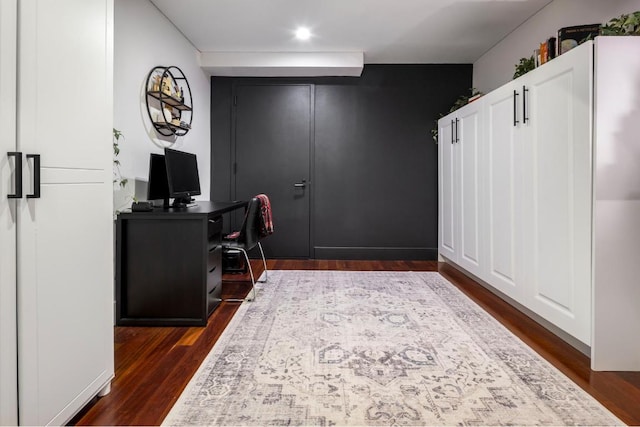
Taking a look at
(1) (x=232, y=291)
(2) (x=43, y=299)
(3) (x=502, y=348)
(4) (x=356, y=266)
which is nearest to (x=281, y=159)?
(4) (x=356, y=266)

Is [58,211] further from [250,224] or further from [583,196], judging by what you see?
[583,196]

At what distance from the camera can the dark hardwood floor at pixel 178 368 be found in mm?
1615

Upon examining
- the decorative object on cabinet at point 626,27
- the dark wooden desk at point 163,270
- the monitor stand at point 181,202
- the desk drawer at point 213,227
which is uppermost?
the decorative object on cabinet at point 626,27

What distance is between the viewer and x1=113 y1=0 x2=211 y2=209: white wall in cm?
282

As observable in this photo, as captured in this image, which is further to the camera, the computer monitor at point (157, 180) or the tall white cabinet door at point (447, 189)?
the tall white cabinet door at point (447, 189)

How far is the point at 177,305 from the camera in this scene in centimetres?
265

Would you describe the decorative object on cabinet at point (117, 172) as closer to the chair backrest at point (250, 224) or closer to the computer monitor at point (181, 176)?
the computer monitor at point (181, 176)

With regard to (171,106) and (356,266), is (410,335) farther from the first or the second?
(171,106)

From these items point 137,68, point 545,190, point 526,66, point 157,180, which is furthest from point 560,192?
point 137,68

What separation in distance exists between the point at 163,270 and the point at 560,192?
98.8 inches

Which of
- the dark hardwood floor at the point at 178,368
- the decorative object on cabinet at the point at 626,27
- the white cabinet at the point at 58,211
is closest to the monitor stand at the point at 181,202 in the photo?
the dark hardwood floor at the point at 178,368

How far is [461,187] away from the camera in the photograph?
3973 millimetres

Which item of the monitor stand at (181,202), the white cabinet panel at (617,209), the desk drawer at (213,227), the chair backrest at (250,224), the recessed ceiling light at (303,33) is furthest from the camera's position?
the recessed ceiling light at (303,33)

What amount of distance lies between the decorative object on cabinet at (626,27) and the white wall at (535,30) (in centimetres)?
60
